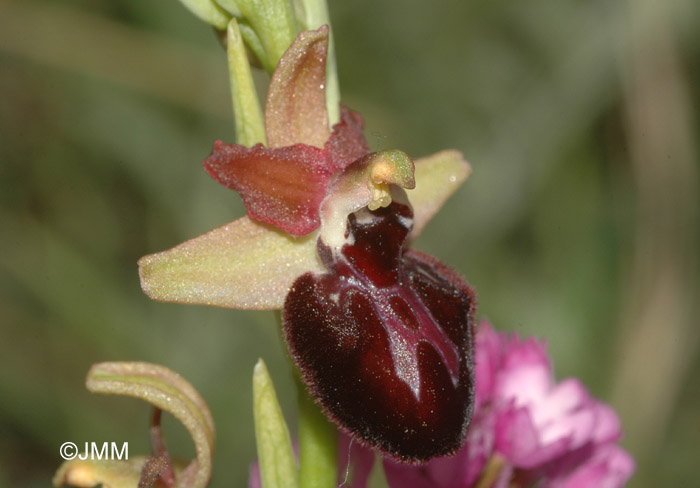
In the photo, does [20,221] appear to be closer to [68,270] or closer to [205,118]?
[68,270]

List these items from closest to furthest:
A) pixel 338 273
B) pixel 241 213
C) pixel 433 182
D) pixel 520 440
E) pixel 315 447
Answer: pixel 338 273 → pixel 315 447 → pixel 433 182 → pixel 520 440 → pixel 241 213

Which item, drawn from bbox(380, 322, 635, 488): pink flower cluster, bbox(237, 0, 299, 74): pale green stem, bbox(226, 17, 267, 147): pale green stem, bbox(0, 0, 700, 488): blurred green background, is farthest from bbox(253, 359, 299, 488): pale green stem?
bbox(0, 0, 700, 488): blurred green background

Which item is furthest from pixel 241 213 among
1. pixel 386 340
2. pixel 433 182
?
pixel 386 340

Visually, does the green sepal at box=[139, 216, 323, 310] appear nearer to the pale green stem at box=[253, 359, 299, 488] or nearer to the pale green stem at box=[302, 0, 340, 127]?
the pale green stem at box=[253, 359, 299, 488]

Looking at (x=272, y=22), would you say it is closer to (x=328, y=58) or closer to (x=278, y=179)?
(x=328, y=58)

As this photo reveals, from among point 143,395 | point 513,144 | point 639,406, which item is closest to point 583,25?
point 513,144

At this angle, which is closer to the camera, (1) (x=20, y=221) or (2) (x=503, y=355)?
(2) (x=503, y=355)

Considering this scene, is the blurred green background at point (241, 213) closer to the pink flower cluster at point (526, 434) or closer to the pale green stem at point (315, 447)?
the pink flower cluster at point (526, 434)
